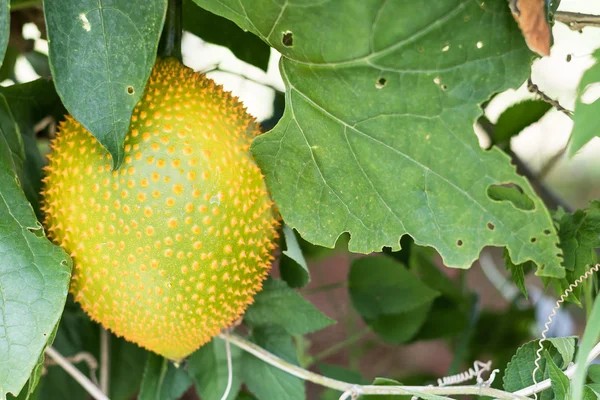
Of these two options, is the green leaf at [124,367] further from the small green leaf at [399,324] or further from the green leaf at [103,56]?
the green leaf at [103,56]

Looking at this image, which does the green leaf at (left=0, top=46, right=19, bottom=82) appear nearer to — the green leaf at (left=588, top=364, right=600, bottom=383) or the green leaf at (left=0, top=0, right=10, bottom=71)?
the green leaf at (left=0, top=0, right=10, bottom=71)

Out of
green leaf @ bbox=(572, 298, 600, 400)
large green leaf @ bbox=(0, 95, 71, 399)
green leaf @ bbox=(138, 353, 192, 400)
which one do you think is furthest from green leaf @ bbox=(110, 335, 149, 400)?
green leaf @ bbox=(572, 298, 600, 400)

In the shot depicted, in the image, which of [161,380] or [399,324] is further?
[399,324]

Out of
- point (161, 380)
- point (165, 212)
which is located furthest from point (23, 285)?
point (161, 380)

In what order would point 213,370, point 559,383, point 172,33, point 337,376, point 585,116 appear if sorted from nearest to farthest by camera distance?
point 585,116 → point 559,383 → point 172,33 → point 213,370 → point 337,376

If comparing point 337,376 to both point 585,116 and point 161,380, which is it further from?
point 585,116

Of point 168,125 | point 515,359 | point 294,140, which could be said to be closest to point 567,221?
point 515,359

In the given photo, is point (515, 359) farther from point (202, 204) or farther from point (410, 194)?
point (202, 204)
